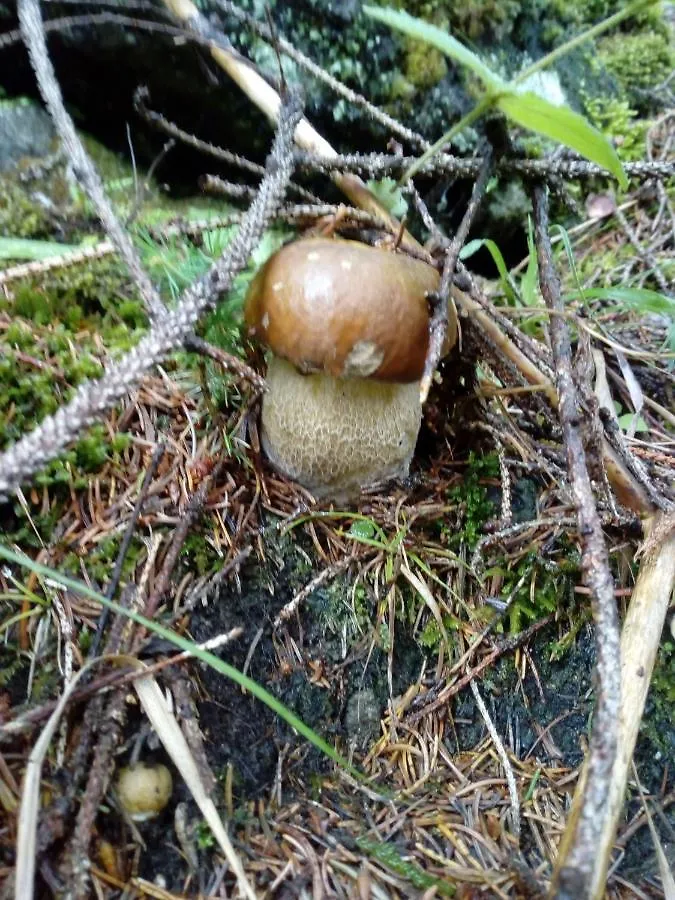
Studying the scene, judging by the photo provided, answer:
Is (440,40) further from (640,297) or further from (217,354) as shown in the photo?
(640,297)

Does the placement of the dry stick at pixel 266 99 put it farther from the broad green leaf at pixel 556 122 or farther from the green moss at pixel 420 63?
the green moss at pixel 420 63

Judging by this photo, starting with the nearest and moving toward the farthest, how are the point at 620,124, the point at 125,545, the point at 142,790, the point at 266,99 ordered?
the point at 142,790
the point at 125,545
the point at 266,99
the point at 620,124

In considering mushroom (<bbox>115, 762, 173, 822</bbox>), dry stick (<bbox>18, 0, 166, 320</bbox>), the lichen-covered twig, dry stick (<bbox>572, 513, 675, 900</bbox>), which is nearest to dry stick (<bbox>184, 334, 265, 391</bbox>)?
the lichen-covered twig

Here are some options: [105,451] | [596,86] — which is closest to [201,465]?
[105,451]

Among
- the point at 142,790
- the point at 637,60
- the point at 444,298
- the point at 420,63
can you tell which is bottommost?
the point at 142,790

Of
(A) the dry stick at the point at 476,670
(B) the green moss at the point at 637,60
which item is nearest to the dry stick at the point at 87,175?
(A) the dry stick at the point at 476,670

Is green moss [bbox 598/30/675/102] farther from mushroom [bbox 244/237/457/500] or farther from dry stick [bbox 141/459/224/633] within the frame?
dry stick [bbox 141/459/224/633]

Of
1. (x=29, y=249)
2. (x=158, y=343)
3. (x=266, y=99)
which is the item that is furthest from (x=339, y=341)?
(x=29, y=249)

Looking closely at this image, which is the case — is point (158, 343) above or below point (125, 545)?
above
